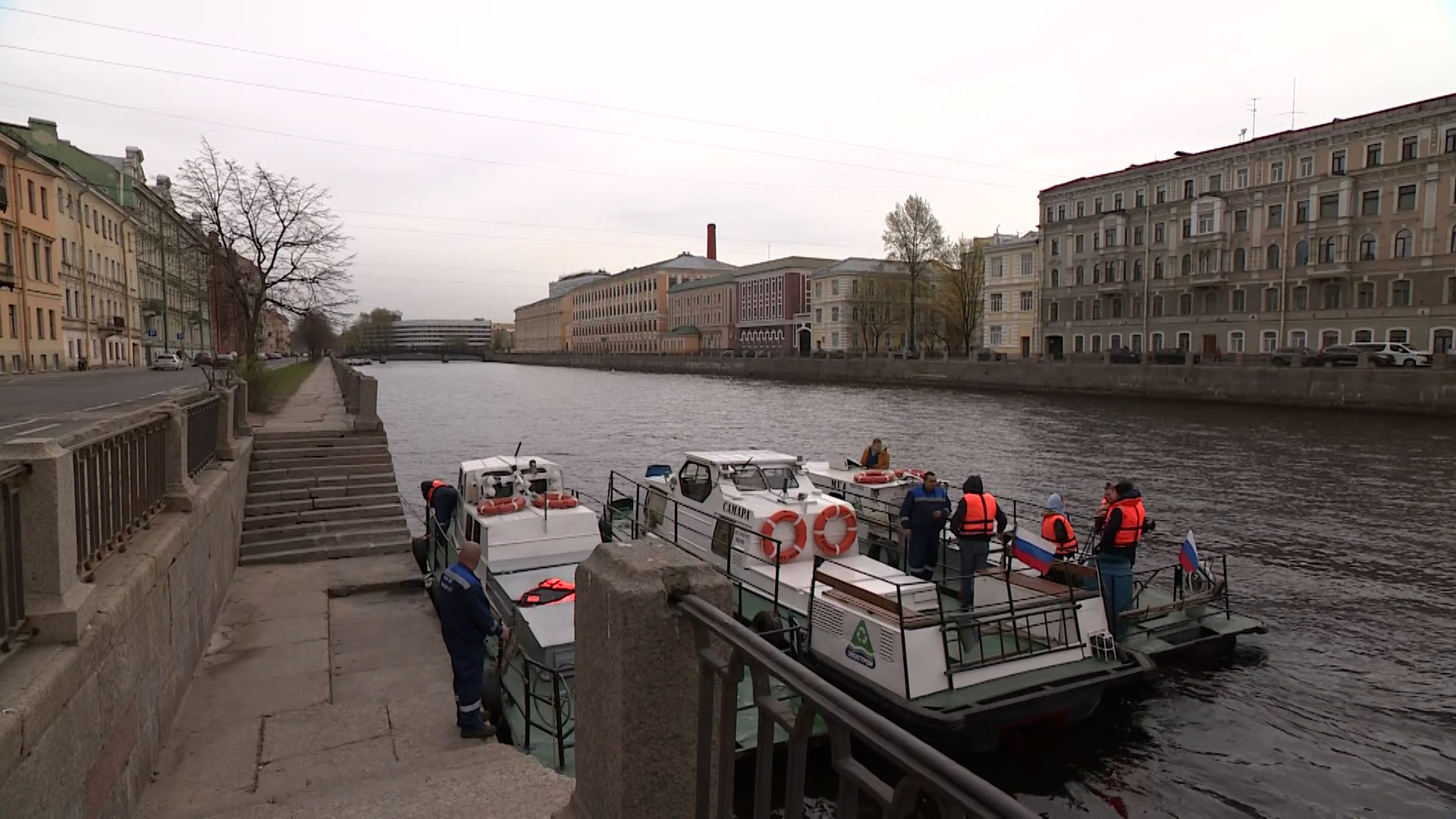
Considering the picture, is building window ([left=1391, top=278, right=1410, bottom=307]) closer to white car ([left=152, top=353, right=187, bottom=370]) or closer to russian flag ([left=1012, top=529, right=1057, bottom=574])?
russian flag ([left=1012, top=529, right=1057, bottom=574])

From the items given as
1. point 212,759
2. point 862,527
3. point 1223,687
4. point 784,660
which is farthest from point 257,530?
point 1223,687

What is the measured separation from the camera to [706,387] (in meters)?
78.6

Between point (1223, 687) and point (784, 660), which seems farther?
point (1223, 687)

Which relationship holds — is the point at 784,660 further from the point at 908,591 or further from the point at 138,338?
the point at 138,338

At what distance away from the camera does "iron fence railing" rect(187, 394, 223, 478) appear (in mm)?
10852

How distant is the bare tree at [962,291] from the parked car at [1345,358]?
36869 millimetres

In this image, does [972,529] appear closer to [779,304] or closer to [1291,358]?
[1291,358]

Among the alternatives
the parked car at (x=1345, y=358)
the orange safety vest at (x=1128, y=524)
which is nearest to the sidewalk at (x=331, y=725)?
the orange safety vest at (x=1128, y=524)

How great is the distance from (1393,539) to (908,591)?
16019 mm

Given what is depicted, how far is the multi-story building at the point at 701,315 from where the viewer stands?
124m

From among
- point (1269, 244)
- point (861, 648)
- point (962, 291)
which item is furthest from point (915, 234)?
point (861, 648)

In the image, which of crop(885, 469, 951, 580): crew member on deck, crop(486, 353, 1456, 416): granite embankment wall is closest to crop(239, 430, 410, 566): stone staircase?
crop(885, 469, 951, 580): crew member on deck

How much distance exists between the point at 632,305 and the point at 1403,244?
119960 mm

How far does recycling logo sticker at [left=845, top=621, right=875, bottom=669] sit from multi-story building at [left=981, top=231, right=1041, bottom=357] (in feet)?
237
